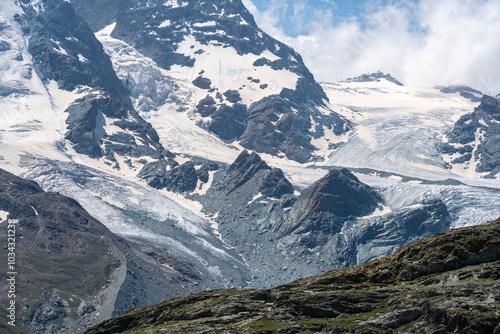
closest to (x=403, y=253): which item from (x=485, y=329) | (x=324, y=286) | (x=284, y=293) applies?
(x=324, y=286)

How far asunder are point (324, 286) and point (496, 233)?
19066mm

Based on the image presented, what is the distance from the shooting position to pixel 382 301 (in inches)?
2675

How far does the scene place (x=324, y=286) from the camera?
7550cm

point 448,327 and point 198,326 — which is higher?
point 448,327

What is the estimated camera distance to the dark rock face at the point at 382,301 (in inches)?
2398

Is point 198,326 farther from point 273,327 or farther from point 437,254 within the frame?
point 437,254

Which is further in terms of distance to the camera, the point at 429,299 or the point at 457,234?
the point at 457,234

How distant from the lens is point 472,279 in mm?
65562

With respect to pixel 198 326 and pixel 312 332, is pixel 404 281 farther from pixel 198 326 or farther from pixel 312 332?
pixel 198 326

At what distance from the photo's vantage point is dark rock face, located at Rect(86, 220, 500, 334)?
200ft

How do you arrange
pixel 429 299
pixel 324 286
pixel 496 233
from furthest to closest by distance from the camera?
pixel 324 286 → pixel 496 233 → pixel 429 299

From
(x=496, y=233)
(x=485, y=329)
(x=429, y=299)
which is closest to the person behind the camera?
(x=485, y=329)

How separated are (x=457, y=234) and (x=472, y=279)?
841cm

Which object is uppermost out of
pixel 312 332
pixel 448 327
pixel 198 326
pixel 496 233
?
pixel 496 233
